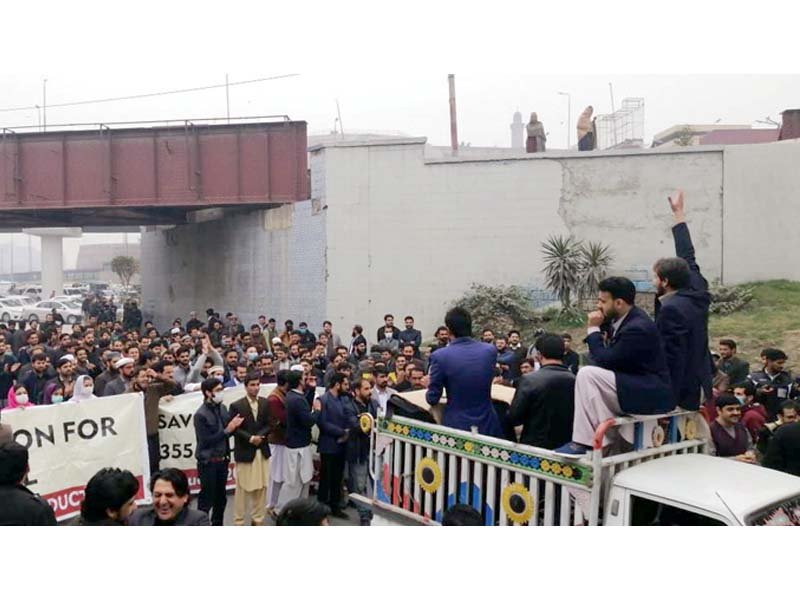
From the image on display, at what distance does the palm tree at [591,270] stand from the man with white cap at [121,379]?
44.3 feet

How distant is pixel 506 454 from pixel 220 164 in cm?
1968

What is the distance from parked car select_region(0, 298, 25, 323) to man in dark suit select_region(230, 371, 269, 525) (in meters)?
33.1

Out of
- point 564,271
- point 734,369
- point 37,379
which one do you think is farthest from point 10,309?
point 734,369

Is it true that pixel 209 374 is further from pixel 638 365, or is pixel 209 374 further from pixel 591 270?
pixel 591 270

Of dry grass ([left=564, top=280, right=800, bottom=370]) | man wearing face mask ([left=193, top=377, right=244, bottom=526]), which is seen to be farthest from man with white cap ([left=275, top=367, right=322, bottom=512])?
dry grass ([left=564, top=280, right=800, bottom=370])

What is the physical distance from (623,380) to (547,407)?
69 centimetres

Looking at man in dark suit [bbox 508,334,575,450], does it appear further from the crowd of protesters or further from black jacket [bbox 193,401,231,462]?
black jacket [bbox 193,401,231,462]

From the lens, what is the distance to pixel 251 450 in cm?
742

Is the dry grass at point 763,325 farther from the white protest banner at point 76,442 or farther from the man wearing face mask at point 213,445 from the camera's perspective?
the white protest banner at point 76,442

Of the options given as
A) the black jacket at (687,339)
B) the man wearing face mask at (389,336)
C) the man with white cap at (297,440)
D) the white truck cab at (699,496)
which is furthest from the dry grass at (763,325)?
the white truck cab at (699,496)

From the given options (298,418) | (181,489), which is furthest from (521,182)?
(181,489)

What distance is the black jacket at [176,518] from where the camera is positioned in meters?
4.41

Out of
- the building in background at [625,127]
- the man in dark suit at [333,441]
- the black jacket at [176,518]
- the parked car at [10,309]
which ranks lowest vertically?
the parked car at [10,309]

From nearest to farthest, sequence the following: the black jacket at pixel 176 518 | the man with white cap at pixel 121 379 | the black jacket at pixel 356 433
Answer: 1. the black jacket at pixel 176 518
2. the black jacket at pixel 356 433
3. the man with white cap at pixel 121 379
